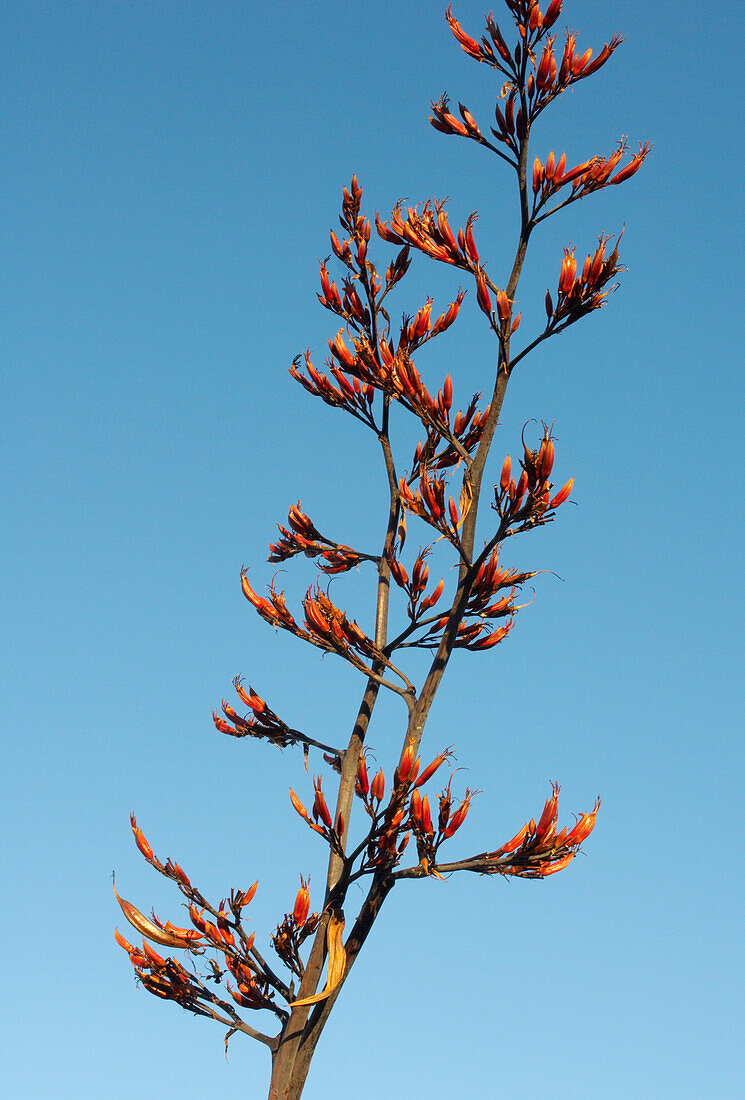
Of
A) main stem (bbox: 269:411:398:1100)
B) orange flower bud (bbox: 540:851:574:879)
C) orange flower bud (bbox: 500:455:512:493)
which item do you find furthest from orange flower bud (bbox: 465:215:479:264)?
orange flower bud (bbox: 540:851:574:879)

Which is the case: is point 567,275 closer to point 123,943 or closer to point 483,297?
point 483,297

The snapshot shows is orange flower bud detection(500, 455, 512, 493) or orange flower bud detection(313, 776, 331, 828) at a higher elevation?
orange flower bud detection(500, 455, 512, 493)

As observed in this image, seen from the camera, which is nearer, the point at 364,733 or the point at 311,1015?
the point at 311,1015

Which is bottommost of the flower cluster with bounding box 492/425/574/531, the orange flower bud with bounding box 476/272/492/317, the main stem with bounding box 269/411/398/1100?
the main stem with bounding box 269/411/398/1100

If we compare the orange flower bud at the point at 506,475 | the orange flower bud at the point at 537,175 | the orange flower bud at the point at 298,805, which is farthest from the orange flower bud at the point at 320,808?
the orange flower bud at the point at 537,175

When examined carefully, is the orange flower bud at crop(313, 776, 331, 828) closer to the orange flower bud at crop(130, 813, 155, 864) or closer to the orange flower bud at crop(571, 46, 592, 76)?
the orange flower bud at crop(130, 813, 155, 864)

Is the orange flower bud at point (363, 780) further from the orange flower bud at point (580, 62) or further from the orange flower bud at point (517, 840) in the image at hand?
the orange flower bud at point (580, 62)

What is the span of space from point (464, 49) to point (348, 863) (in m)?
4.38

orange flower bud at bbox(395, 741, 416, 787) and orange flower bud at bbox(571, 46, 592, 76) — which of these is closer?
orange flower bud at bbox(395, 741, 416, 787)

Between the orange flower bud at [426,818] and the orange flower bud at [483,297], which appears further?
the orange flower bud at [483,297]

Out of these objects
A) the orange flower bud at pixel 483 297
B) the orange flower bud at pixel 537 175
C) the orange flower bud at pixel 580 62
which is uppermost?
the orange flower bud at pixel 580 62

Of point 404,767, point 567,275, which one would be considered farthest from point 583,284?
point 404,767

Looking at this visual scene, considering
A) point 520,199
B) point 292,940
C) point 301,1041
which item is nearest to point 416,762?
point 292,940

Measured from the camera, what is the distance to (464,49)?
6.24 meters
